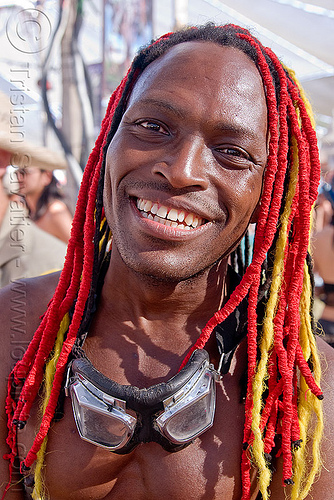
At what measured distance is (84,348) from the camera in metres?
1.60

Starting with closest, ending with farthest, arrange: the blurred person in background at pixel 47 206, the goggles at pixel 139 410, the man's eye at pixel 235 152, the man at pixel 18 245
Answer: the goggles at pixel 139 410 < the man's eye at pixel 235 152 < the man at pixel 18 245 < the blurred person in background at pixel 47 206

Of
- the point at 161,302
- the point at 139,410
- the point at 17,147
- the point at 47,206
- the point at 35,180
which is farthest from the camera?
the point at 47,206

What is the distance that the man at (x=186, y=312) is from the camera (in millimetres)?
1414

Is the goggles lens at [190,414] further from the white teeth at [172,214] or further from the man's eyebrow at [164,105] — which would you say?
the man's eyebrow at [164,105]

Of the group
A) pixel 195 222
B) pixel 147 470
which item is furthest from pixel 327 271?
pixel 147 470

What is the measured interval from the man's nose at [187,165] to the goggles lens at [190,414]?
1.96ft

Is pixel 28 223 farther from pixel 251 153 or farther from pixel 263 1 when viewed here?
pixel 263 1

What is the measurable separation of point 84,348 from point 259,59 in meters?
1.16

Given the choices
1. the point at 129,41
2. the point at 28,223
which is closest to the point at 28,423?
the point at 28,223

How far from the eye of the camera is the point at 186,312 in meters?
1.66

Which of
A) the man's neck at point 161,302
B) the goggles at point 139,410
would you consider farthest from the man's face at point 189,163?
the goggles at point 139,410

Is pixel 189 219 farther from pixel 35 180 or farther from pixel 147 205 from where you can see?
pixel 35 180

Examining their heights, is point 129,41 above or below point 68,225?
above

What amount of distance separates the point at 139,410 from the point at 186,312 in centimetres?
41
